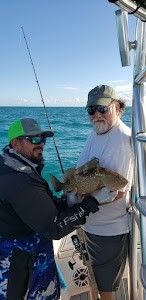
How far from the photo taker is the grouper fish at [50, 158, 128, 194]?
8.57 feet

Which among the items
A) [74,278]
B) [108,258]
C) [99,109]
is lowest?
[74,278]

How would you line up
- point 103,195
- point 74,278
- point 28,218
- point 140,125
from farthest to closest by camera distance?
1. point 74,278
2. point 103,195
3. point 28,218
4. point 140,125

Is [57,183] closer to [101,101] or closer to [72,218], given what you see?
[72,218]

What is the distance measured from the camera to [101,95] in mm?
2863

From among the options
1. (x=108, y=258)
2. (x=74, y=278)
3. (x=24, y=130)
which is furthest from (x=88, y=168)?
(x=74, y=278)

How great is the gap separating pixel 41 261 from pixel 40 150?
2.51ft

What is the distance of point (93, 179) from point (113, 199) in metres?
0.23

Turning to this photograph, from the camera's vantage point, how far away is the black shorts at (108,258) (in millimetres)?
2922

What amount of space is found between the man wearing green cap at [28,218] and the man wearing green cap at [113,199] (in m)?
0.36

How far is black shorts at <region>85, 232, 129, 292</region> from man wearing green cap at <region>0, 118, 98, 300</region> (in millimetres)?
386

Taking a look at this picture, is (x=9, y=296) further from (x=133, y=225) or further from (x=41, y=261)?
(x=133, y=225)

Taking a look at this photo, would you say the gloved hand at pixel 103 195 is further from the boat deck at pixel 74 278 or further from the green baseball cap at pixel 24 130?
the boat deck at pixel 74 278

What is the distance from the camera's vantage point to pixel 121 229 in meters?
2.89

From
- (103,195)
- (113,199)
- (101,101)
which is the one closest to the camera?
(103,195)
